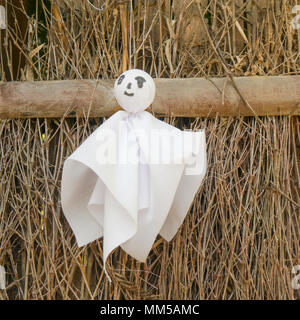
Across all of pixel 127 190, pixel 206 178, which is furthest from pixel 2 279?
pixel 206 178

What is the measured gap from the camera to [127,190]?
3.79 ft

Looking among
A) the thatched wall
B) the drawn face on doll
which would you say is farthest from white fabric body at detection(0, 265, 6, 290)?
the drawn face on doll

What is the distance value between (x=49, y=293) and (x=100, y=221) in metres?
0.30

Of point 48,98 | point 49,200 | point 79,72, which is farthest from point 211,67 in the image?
point 49,200

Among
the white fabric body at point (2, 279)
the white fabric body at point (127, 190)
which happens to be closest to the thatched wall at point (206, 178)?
the white fabric body at point (2, 279)

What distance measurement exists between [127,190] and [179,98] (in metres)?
0.41

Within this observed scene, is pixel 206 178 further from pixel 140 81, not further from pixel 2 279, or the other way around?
pixel 2 279

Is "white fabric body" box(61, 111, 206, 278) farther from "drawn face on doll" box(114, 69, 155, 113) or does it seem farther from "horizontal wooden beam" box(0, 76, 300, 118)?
"horizontal wooden beam" box(0, 76, 300, 118)

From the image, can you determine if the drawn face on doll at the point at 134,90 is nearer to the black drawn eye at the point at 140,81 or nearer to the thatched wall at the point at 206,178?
the black drawn eye at the point at 140,81

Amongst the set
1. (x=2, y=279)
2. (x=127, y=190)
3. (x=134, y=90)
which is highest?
(x=134, y=90)

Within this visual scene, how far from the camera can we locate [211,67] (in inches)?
59.6

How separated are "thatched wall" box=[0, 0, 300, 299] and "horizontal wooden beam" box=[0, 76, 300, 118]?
1.4 inches

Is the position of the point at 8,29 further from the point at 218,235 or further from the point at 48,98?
the point at 218,235

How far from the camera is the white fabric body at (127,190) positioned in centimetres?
116
